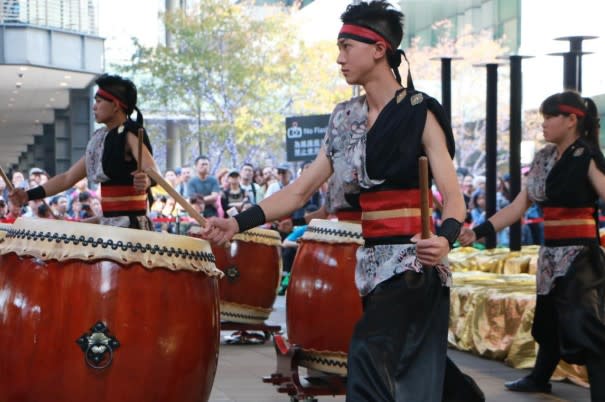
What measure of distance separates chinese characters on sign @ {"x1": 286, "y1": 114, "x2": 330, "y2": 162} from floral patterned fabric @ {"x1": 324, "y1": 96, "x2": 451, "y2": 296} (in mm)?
13496

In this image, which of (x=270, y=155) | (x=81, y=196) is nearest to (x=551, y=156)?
(x=81, y=196)

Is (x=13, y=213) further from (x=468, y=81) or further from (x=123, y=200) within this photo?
(x=468, y=81)

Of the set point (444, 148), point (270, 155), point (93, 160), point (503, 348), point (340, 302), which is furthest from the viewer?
point (270, 155)

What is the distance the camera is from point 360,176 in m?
3.86

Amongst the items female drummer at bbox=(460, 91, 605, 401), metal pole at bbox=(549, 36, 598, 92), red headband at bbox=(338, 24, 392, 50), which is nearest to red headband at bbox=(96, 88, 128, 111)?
female drummer at bbox=(460, 91, 605, 401)

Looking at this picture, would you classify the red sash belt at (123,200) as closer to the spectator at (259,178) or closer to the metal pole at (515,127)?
the metal pole at (515,127)

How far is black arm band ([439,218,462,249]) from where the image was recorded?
11.8 feet

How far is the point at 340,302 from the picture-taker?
546 cm

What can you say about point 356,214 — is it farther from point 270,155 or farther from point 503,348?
point 270,155

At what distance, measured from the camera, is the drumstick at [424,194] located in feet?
10.6

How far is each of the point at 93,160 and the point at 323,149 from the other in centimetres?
252

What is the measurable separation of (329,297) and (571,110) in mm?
1560

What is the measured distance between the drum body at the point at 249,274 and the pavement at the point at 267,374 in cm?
30

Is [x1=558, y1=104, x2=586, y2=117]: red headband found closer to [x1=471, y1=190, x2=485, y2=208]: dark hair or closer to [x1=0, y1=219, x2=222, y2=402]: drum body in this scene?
[x1=0, y1=219, x2=222, y2=402]: drum body
